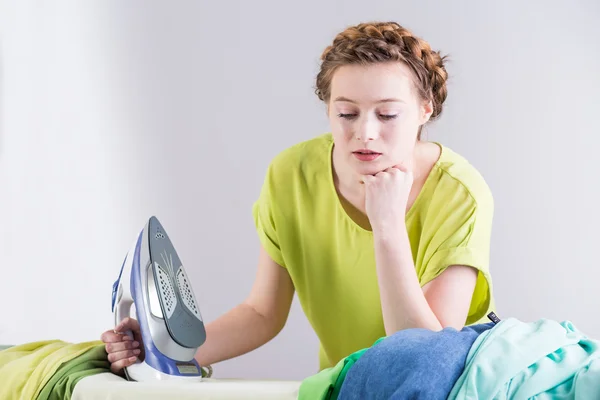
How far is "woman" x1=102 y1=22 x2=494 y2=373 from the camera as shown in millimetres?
1467

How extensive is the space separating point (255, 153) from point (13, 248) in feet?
2.71

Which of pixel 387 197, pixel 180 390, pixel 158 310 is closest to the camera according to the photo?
pixel 180 390

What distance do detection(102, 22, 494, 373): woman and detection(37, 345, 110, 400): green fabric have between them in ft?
0.10

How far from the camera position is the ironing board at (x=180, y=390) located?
1.13m

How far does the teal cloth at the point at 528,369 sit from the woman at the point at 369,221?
1.09ft

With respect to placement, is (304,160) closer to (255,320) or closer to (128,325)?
(255,320)

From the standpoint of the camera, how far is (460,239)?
1.52 meters

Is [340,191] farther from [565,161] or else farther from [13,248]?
[13,248]

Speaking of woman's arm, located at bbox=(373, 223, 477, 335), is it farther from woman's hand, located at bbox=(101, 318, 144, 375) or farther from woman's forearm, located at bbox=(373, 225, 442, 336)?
woman's hand, located at bbox=(101, 318, 144, 375)

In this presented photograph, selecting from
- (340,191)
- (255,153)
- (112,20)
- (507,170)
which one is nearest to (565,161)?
(507,170)

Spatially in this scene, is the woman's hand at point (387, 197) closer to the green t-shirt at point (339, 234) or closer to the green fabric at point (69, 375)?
the green t-shirt at point (339, 234)

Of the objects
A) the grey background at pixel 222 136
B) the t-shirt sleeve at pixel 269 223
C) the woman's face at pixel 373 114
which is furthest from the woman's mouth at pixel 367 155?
the grey background at pixel 222 136

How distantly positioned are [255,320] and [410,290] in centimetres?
42

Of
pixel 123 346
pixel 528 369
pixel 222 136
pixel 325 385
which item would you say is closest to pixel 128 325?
pixel 123 346
